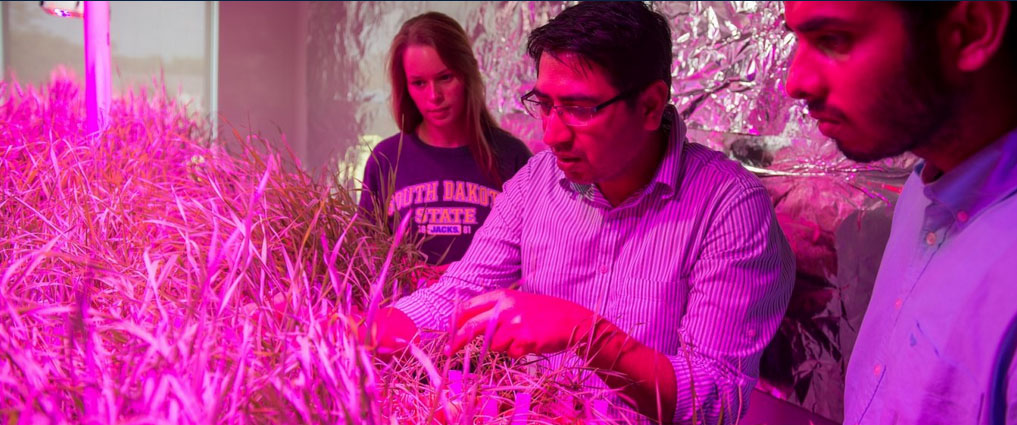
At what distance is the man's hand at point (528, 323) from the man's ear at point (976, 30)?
1.32 feet

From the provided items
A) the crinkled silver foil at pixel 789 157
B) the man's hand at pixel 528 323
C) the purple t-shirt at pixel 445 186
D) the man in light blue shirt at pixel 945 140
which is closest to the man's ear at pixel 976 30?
the man in light blue shirt at pixel 945 140

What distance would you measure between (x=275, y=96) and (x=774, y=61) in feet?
13.3

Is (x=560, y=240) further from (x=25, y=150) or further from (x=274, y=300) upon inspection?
(x=25, y=150)

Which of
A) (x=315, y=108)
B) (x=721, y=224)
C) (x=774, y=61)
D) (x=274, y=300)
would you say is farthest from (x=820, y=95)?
(x=315, y=108)

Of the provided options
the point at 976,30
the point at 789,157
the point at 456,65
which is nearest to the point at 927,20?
the point at 976,30

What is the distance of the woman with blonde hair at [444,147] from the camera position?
1.62 meters

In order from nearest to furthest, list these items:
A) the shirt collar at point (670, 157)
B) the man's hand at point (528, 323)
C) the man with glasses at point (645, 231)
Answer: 1. the man's hand at point (528, 323)
2. the man with glasses at point (645, 231)
3. the shirt collar at point (670, 157)

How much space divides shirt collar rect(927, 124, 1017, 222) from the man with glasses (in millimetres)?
308

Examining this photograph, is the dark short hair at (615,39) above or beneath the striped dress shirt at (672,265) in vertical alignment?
above

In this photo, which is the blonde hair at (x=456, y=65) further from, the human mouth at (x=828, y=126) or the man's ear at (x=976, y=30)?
the man's ear at (x=976, y=30)

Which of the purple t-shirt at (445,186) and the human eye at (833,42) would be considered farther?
the purple t-shirt at (445,186)

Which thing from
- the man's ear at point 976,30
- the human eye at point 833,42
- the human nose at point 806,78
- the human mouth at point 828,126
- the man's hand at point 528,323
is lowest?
the man's hand at point 528,323

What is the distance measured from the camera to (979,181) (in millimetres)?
608

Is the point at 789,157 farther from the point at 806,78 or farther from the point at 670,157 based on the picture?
the point at 806,78
